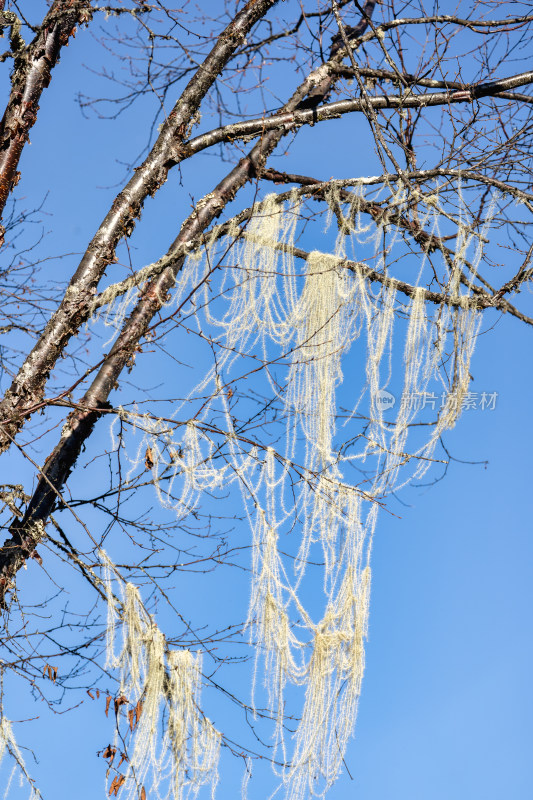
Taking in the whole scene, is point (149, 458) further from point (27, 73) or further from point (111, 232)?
point (27, 73)

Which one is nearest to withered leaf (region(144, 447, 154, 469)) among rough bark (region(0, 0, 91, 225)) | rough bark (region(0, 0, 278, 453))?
rough bark (region(0, 0, 278, 453))

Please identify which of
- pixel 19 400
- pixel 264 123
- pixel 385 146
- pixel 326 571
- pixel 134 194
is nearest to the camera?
pixel 385 146

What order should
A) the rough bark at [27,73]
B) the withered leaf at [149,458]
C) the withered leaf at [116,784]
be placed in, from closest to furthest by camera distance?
the withered leaf at [116,784]
the withered leaf at [149,458]
the rough bark at [27,73]

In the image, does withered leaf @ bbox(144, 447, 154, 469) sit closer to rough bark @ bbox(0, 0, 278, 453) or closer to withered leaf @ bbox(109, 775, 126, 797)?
rough bark @ bbox(0, 0, 278, 453)

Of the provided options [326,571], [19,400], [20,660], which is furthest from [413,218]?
[20,660]

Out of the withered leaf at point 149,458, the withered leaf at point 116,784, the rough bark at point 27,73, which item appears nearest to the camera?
the withered leaf at point 116,784

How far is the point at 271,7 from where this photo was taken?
5.31 meters

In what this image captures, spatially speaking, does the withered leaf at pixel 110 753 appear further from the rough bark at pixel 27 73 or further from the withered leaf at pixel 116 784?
the rough bark at pixel 27 73

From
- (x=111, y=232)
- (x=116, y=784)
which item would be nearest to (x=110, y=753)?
(x=116, y=784)

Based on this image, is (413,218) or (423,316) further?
(413,218)

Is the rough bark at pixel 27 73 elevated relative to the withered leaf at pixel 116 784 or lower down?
elevated

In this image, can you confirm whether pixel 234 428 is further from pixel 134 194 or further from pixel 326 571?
pixel 134 194

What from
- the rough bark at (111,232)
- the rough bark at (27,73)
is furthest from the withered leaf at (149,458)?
the rough bark at (27,73)

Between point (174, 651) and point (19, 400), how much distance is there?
179 cm
